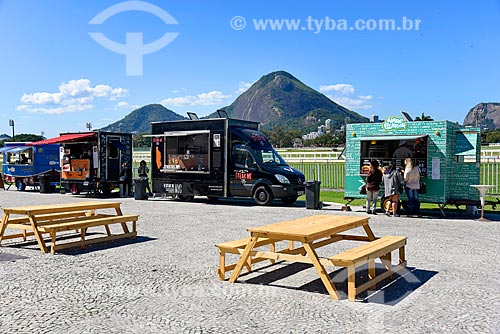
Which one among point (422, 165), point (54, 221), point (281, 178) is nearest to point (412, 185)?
point (422, 165)

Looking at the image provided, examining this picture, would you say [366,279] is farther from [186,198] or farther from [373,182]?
[186,198]

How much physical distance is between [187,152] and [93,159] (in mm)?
5559

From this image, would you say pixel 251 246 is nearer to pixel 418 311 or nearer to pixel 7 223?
pixel 418 311

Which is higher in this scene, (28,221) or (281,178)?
(281,178)

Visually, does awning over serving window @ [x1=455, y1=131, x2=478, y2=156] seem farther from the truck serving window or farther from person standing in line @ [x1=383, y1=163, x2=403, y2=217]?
the truck serving window

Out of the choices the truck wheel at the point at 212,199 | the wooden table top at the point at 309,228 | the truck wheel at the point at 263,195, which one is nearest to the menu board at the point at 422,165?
the truck wheel at the point at 263,195

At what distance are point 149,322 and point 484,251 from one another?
657 centimetres

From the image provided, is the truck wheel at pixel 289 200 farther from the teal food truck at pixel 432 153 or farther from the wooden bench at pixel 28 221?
the wooden bench at pixel 28 221

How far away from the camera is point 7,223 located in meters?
9.55

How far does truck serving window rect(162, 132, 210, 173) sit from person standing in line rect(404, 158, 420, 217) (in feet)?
24.6

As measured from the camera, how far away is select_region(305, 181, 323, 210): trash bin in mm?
16797

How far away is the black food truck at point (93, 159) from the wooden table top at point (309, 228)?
1694cm

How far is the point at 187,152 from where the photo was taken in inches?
781

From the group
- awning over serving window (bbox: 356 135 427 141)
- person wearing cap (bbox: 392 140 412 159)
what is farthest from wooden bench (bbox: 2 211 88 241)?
person wearing cap (bbox: 392 140 412 159)
